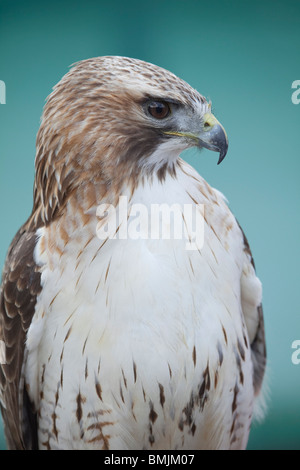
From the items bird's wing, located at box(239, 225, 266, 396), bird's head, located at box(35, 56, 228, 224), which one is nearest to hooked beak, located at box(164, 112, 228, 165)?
bird's head, located at box(35, 56, 228, 224)

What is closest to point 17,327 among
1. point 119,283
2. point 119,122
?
point 119,283

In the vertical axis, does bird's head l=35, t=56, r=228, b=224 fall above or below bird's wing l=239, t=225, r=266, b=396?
above

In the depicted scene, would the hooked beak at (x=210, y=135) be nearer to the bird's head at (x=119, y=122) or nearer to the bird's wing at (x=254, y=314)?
the bird's head at (x=119, y=122)

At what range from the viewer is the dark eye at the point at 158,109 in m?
0.89

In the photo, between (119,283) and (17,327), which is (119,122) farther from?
(17,327)

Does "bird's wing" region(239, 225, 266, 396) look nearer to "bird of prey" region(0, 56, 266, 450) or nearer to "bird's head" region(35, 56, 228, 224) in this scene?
"bird of prey" region(0, 56, 266, 450)

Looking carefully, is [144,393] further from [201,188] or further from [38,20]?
[38,20]

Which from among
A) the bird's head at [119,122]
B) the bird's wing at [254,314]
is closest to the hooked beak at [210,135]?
the bird's head at [119,122]

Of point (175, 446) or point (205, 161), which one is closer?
point (175, 446)

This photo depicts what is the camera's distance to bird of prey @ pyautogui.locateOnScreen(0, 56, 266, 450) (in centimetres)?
91

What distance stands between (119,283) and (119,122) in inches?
10.2
